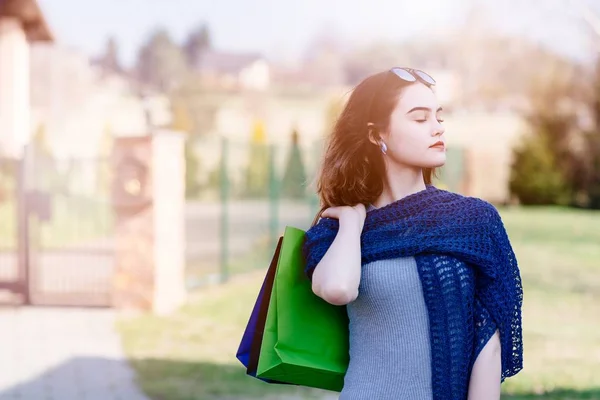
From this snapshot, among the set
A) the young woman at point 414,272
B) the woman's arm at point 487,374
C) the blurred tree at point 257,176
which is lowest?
the blurred tree at point 257,176

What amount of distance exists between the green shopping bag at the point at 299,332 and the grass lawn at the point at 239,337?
3576 mm

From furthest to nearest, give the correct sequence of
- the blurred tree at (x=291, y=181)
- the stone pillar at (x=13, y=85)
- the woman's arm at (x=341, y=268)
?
1. the blurred tree at (x=291, y=181)
2. the stone pillar at (x=13, y=85)
3. the woman's arm at (x=341, y=268)

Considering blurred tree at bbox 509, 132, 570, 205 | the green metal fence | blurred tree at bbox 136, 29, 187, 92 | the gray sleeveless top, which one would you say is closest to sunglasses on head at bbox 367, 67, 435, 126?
the gray sleeveless top

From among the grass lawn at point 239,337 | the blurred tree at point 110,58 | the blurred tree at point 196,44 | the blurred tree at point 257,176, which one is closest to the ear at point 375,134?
the grass lawn at point 239,337

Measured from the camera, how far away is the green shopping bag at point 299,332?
7.42ft

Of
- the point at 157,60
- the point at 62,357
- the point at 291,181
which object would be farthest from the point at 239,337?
the point at 157,60

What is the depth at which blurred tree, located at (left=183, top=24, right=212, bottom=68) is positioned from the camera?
50500 mm

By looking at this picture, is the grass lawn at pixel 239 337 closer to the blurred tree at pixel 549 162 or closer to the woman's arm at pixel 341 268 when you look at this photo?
the woman's arm at pixel 341 268

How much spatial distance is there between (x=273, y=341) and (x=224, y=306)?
7.33 meters

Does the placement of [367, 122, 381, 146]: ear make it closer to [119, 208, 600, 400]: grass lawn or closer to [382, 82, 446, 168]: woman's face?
[382, 82, 446, 168]: woman's face

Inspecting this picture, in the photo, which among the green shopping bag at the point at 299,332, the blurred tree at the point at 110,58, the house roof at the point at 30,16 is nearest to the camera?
the green shopping bag at the point at 299,332

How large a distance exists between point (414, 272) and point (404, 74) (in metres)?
0.51

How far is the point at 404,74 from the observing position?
90.9 inches

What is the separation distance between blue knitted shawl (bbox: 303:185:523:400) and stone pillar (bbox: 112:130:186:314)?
6846 millimetres
